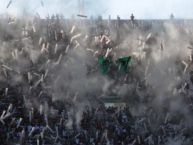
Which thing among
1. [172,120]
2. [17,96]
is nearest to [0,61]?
[17,96]

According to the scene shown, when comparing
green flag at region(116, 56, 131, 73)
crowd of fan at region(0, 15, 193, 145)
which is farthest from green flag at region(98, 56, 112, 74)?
crowd of fan at region(0, 15, 193, 145)

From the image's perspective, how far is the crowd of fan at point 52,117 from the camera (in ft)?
92.5

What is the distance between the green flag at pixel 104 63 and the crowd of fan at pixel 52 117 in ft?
5.87

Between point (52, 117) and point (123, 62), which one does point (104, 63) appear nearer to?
point (123, 62)

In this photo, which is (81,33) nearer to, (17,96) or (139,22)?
(139,22)

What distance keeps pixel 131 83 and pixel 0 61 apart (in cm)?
676

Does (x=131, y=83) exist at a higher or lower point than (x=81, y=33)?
lower

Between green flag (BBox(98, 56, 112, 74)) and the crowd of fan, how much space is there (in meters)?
1.79

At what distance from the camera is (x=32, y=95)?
29.8 meters

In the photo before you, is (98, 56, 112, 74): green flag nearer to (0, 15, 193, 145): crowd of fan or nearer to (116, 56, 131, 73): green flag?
(116, 56, 131, 73): green flag

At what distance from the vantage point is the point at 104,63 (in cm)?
3262

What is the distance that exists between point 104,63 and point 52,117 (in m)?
5.02

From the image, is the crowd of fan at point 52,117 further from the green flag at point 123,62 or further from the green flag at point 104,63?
the green flag at point 123,62

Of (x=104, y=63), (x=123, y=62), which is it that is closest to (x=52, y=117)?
(x=104, y=63)
